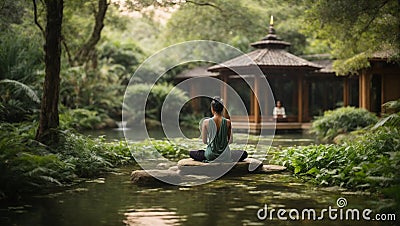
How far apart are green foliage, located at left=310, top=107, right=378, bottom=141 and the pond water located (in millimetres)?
8983

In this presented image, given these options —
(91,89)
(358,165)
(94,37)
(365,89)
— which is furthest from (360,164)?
(91,89)

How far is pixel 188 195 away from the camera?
6.86 meters

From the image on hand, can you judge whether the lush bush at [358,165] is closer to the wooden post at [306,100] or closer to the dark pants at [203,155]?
the dark pants at [203,155]

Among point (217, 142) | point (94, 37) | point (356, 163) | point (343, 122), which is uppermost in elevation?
point (94, 37)

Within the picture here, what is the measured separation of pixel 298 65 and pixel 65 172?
15.5 metres

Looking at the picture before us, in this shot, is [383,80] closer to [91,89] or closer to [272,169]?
[272,169]

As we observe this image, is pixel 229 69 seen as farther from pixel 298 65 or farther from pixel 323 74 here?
pixel 323 74

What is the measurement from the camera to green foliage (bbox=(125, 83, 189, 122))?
29234 mm

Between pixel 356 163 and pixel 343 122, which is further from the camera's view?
pixel 343 122

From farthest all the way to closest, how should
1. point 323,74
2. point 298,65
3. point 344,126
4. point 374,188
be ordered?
point 323,74 < point 298,65 < point 344,126 < point 374,188

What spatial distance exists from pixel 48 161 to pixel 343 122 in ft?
38.7

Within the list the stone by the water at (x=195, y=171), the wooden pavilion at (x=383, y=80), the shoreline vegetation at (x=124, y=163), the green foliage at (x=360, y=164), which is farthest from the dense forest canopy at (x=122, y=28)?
the green foliage at (x=360, y=164)

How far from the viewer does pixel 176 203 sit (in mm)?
6289

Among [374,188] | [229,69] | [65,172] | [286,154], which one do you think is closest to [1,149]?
[65,172]
